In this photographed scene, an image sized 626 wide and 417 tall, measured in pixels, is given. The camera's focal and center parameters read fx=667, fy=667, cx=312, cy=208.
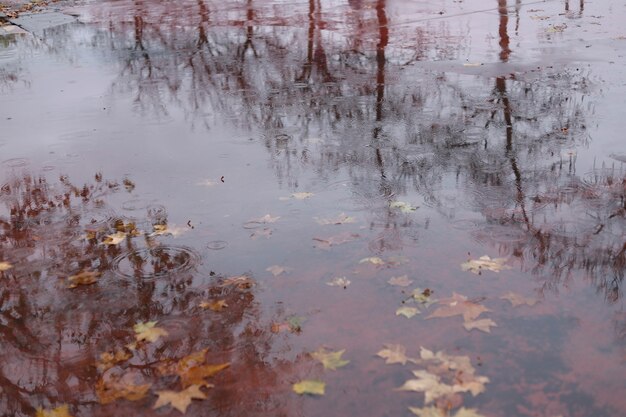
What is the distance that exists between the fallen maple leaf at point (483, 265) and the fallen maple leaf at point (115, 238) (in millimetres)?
2467

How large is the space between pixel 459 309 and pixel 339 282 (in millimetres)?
783

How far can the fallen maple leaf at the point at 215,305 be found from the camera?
4.06 metres

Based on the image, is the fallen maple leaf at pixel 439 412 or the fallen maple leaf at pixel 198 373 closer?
the fallen maple leaf at pixel 439 412

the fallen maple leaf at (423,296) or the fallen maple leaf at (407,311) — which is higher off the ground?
the fallen maple leaf at (423,296)

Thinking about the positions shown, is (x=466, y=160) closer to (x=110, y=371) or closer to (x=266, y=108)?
(x=266, y=108)

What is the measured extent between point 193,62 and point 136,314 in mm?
7213

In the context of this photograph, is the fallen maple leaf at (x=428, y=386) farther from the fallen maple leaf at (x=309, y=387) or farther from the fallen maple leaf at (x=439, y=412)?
the fallen maple leaf at (x=309, y=387)

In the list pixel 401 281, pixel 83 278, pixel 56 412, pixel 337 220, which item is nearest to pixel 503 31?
pixel 337 220

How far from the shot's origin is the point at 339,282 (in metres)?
4.23

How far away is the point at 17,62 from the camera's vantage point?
37.0 ft

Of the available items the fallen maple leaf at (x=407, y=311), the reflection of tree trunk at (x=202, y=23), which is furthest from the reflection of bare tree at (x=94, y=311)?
the reflection of tree trunk at (x=202, y=23)

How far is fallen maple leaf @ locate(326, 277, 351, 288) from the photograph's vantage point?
4.20 metres

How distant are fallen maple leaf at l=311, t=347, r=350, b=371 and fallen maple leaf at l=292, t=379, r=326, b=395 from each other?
0.43 feet

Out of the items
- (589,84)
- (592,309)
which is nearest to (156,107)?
(589,84)
